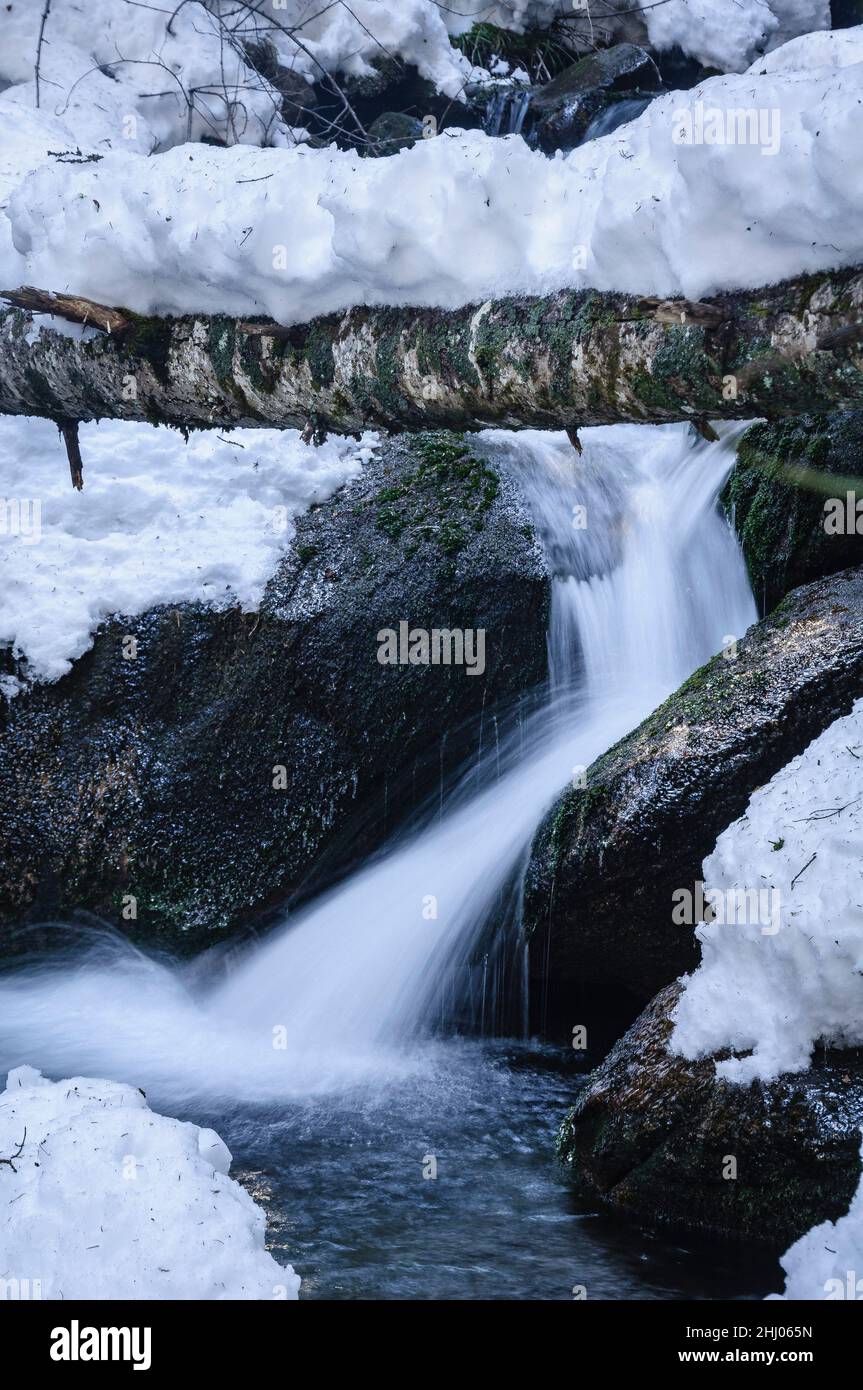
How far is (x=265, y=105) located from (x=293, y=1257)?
9245mm

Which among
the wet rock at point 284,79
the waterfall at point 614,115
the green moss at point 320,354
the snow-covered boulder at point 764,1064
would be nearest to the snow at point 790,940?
the snow-covered boulder at point 764,1064

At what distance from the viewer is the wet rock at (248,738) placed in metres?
5.70

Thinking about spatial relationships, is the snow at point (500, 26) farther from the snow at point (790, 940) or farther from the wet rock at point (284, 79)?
the snow at point (790, 940)

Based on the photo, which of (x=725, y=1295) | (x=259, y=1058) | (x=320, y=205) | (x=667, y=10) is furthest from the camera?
(x=667, y=10)

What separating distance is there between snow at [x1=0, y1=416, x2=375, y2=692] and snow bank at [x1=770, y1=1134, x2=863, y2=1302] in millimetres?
4068

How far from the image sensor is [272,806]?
19.0ft

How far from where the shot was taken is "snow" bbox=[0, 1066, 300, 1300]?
2488 mm

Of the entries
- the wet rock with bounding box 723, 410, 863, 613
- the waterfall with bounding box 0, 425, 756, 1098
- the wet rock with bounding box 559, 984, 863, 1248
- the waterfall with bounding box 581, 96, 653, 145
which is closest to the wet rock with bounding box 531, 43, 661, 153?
the waterfall with bounding box 581, 96, 653, 145

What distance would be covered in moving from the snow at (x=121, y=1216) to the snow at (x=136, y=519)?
334 cm

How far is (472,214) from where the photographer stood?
3207 mm

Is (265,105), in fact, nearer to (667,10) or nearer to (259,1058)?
(667,10)

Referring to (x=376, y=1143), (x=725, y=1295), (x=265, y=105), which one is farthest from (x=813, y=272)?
(x=265, y=105)

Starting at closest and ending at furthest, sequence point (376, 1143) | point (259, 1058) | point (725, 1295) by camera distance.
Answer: point (725, 1295) → point (376, 1143) → point (259, 1058)

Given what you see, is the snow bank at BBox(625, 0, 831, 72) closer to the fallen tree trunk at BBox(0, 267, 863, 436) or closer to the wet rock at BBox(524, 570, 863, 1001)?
the wet rock at BBox(524, 570, 863, 1001)
